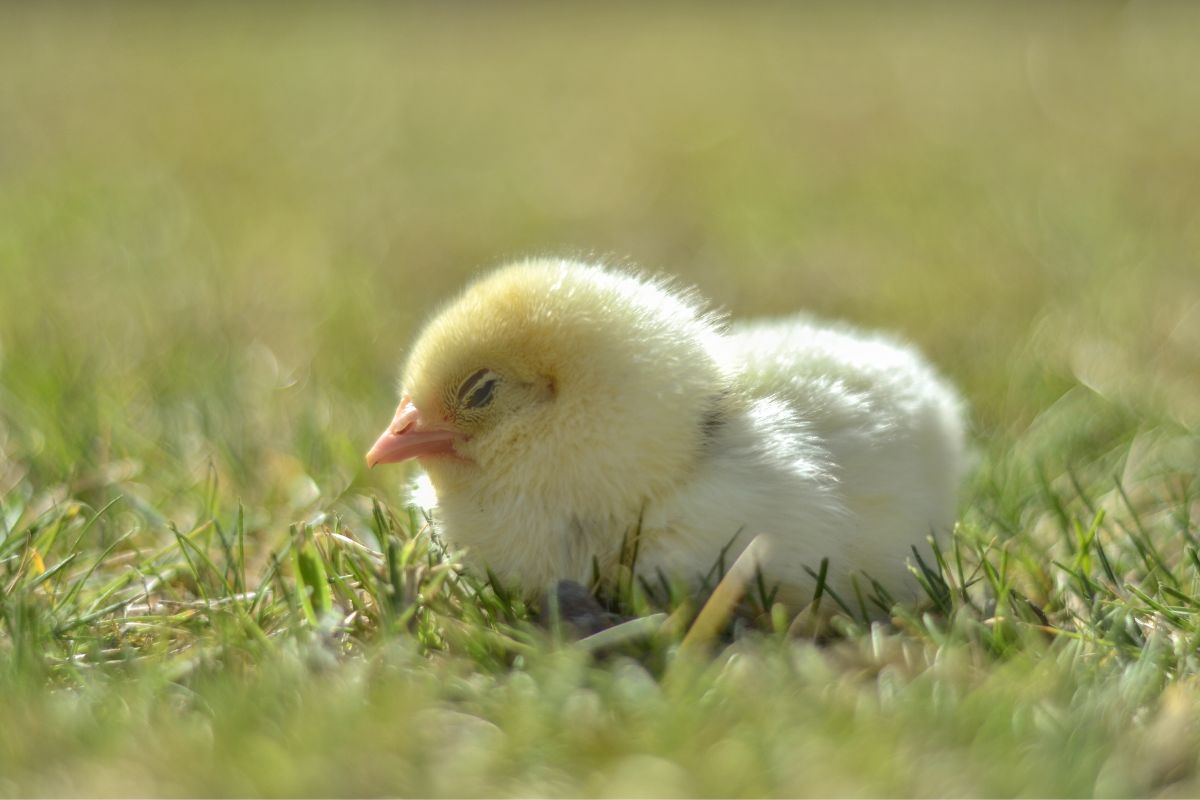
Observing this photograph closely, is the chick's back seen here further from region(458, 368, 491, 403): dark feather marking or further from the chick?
region(458, 368, 491, 403): dark feather marking

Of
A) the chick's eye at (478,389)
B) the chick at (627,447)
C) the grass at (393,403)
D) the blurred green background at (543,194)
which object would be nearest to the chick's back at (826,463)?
the chick at (627,447)

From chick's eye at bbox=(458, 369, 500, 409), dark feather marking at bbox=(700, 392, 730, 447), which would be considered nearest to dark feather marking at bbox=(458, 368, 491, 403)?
chick's eye at bbox=(458, 369, 500, 409)

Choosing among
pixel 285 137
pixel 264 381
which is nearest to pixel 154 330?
pixel 264 381

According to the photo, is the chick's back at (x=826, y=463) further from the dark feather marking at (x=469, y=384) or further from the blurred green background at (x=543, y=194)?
the blurred green background at (x=543, y=194)

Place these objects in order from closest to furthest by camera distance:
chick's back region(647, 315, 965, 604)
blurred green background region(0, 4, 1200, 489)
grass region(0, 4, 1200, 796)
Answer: grass region(0, 4, 1200, 796) < chick's back region(647, 315, 965, 604) < blurred green background region(0, 4, 1200, 489)

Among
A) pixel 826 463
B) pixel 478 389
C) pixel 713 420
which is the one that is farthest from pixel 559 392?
pixel 826 463

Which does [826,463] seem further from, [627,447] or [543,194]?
[543,194]
